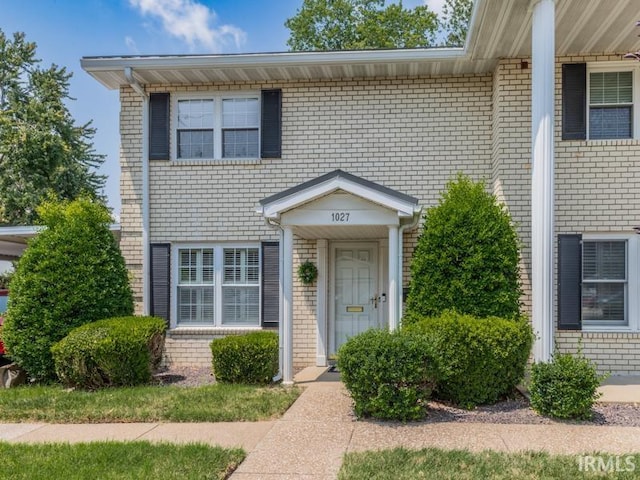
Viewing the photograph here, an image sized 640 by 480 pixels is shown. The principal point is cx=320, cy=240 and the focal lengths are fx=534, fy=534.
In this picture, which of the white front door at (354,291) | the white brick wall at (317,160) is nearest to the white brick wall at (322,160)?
the white brick wall at (317,160)

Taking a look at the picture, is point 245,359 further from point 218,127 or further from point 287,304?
point 218,127

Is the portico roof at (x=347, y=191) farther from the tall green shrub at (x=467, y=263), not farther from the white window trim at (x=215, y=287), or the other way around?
the white window trim at (x=215, y=287)

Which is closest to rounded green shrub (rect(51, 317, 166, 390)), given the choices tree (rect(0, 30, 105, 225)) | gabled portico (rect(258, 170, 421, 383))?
gabled portico (rect(258, 170, 421, 383))

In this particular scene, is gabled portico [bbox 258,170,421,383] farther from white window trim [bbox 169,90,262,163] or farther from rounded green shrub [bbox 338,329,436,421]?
white window trim [bbox 169,90,262,163]

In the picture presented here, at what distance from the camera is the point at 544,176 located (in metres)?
6.56

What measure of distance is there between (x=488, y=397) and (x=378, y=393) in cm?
158

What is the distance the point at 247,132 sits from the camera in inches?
366

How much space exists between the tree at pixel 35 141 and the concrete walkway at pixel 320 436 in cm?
1720

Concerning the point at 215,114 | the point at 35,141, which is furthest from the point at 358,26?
the point at 215,114

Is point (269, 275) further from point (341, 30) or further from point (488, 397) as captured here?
point (341, 30)

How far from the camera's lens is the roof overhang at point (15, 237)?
30.7 ft

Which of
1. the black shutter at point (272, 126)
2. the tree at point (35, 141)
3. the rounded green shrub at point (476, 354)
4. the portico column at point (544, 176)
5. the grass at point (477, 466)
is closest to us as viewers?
the grass at point (477, 466)

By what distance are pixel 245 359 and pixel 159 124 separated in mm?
4492

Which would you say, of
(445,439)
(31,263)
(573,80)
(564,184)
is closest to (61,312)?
(31,263)
